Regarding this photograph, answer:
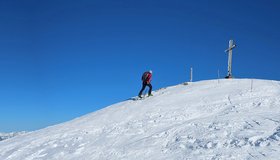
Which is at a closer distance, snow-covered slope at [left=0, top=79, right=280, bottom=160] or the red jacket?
snow-covered slope at [left=0, top=79, right=280, bottom=160]

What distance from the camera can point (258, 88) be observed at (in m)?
15.9

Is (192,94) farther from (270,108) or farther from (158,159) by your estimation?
(158,159)

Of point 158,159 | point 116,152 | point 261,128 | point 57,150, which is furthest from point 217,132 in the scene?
point 57,150

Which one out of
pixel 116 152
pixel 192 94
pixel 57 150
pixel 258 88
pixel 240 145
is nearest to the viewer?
pixel 240 145

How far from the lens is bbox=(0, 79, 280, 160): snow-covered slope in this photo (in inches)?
296

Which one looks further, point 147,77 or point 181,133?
point 147,77

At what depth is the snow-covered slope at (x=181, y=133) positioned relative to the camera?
753 cm

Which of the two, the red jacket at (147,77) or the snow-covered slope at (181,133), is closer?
the snow-covered slope at (181,133)

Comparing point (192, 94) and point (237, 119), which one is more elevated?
point (192, 94)

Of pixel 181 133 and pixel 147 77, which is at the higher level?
pixel 147 77

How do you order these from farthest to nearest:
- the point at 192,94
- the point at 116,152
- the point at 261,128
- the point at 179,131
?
the point at 192,94
the point at 179,131
the point at 116,152
the point at 261,128

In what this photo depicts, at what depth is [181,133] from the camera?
9.56 m

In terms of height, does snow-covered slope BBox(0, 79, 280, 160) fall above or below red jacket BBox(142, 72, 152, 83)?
below

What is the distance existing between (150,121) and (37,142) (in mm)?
5279
